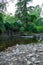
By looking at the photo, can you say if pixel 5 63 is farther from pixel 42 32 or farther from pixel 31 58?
pixel 42 32

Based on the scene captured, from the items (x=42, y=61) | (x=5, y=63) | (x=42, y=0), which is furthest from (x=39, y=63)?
(x=42, y=0)

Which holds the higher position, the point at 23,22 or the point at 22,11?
the point at 22,11

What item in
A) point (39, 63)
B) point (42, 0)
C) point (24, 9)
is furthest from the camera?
point (42, 0)

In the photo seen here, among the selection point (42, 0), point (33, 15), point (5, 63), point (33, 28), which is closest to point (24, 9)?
point (33, 15)

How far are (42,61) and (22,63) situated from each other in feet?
1.75

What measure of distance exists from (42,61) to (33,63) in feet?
0.74

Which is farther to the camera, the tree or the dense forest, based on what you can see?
the tree

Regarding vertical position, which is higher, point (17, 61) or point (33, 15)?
point (17, 61)

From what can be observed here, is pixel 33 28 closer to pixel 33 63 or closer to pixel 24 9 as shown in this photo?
pixel 24 9

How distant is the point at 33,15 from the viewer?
32.1 meters

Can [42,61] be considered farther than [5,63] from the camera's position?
No

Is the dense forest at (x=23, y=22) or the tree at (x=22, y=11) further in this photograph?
the tree at (x=22, y=11)

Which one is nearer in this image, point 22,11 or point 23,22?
point 23,22

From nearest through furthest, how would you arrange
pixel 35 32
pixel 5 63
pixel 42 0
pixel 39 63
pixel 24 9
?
pixel 39 63
pixel 5 63
pixel 35 32
pixel 24 9
pixel 42 0
